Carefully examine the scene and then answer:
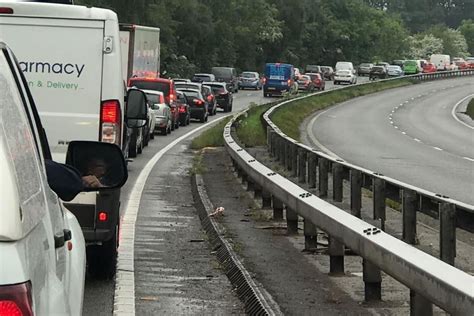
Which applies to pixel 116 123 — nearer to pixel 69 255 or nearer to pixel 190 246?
pixel 190 246

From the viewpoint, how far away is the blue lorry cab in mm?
80438

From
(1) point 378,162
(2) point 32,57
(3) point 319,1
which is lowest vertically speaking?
(1) point 378,162

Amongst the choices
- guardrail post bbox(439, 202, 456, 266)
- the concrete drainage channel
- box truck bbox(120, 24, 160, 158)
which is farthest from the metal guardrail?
box truck bbox(120, 24, 160, 158)

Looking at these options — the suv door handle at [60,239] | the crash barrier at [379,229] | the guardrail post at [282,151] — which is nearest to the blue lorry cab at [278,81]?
the guardrail post at [282,151]

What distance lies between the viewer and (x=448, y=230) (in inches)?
345

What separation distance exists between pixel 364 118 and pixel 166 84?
1817cm

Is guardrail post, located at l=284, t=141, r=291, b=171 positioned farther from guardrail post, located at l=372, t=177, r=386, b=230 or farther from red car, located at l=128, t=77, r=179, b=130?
red car, located at l=128, t=77, r=179, b=130

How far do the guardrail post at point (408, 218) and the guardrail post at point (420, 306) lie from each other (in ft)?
10.0

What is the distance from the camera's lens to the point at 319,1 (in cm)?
13962

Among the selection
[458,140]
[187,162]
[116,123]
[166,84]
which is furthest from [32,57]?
[458,140]

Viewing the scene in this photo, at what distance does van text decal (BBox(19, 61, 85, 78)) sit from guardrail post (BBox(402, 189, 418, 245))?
2974mm

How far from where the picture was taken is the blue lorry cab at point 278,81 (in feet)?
264

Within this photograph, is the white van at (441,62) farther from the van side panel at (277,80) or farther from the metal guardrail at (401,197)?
the metal guardrail at (401,197)

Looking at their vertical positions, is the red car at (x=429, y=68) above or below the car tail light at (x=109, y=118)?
above
